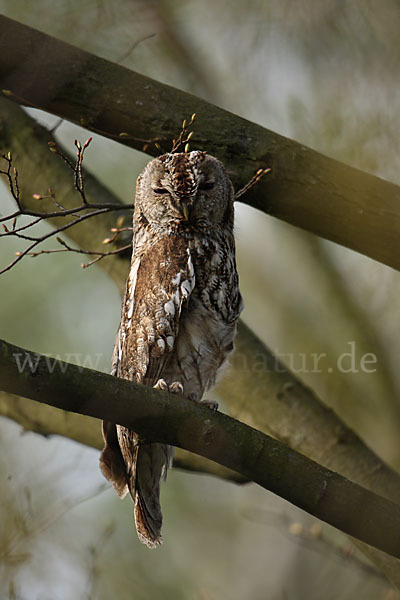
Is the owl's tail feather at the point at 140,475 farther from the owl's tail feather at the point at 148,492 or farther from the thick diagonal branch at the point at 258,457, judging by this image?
the thick diagonal branch at the point at 258,457

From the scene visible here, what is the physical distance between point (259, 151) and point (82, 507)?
4441 mm

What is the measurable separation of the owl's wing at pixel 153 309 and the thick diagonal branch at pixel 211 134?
504 millimetres

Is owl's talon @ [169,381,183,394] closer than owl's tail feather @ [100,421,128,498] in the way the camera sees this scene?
Yes

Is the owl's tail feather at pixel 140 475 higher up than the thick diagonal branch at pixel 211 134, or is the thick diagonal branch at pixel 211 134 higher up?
the thick diagonal branch at pixel 211 134

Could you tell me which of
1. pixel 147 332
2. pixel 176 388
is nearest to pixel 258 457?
pixel 176 388

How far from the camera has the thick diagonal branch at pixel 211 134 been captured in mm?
3117

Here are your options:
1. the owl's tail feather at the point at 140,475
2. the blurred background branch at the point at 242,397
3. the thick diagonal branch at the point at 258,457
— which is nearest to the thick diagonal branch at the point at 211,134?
the blurred background branch at the point at 242,397

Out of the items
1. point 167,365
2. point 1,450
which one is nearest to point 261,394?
point 167,365

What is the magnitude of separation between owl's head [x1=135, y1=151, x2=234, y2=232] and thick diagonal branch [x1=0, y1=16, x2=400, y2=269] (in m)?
0.16

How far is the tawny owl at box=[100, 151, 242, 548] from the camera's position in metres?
3.25

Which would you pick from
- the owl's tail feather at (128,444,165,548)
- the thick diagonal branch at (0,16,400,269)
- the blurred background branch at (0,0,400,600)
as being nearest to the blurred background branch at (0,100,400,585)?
the blurred background branch at (0,0,400,600)

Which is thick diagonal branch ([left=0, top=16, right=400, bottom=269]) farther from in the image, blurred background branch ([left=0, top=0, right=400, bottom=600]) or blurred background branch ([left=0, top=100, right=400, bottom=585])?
blurred background branch ([left=0, top=100, right=400, bottom=585])

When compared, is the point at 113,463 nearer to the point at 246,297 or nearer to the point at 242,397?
the point at 242,397

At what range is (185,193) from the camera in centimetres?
350
